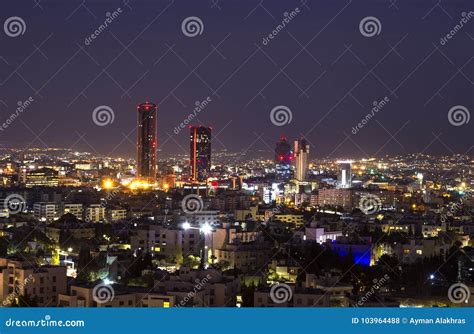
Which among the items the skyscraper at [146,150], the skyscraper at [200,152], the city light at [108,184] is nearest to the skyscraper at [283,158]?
the skyscraper at [200,152]

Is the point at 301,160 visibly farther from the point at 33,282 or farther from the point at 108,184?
the point at 33,282

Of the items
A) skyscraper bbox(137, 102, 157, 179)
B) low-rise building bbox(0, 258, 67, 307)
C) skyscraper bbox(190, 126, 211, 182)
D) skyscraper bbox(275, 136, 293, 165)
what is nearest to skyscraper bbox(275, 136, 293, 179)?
skyscraper bbox(275, 136, 293, 165)

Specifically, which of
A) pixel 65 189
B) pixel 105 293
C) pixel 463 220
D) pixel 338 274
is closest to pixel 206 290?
pixel 105 293

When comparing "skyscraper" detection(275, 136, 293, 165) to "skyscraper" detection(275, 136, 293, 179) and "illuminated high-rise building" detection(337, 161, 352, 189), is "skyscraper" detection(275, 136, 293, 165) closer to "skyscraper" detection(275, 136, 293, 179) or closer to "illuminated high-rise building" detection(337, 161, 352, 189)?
"skyscraper" detection(275, 136, 293, 179)

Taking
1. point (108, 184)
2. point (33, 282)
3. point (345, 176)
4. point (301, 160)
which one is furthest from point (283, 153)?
point (33, 282)

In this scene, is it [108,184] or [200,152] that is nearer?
[108,184]

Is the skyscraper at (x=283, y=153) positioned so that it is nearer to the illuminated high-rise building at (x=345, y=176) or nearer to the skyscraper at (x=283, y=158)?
the skyscraper at (x=283, y=158)
